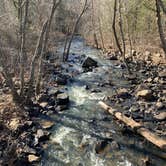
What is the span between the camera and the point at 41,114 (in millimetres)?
17891

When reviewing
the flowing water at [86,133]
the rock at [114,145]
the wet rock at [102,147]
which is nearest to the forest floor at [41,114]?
the flowing water at [86,133]

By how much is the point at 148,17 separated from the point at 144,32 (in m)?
2.25

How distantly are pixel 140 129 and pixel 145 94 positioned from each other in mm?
5204

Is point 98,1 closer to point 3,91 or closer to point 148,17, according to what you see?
point 148,17

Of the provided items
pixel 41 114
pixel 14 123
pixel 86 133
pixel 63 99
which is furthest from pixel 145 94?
pixel 14 123

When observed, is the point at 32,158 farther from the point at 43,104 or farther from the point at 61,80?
the point at 61,80

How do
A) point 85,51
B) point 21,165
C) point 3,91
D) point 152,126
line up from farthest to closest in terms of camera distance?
point 85,51 < point 3,91 < point 152,126 < point 21,165

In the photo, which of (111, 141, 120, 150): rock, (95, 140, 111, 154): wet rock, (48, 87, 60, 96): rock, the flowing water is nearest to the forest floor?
(48, 87, 60, 96): rock

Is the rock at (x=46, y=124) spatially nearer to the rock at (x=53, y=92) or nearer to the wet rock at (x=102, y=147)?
the wet rock at (x=102, y=147)

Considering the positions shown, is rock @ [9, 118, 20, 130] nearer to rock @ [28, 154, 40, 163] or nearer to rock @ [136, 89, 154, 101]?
rock @ [28, 154, 40, 163]

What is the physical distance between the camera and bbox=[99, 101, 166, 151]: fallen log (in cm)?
1349

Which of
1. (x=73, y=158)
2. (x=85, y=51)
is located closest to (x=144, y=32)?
(x=85, y=51)

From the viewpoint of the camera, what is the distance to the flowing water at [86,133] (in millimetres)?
12945

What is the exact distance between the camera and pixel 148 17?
34.7m
